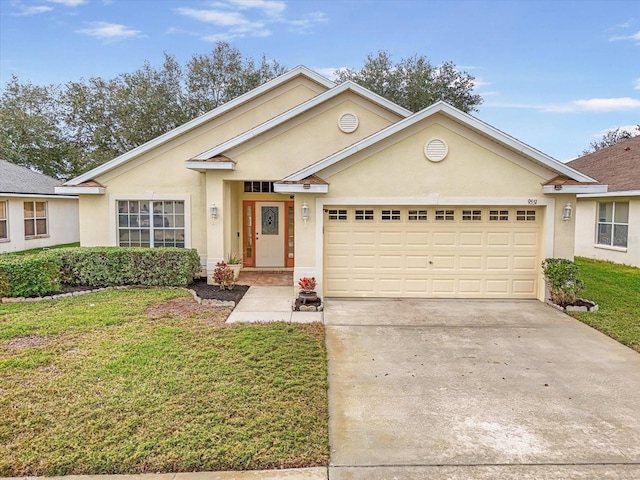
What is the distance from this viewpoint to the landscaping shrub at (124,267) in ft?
37.9

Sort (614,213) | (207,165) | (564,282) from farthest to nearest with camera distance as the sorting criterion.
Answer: (614,213) < (207,165) < (564,282)

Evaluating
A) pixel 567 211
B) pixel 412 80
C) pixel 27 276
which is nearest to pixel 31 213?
pixel 27 276

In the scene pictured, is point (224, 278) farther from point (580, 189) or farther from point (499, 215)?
point (580, 189)

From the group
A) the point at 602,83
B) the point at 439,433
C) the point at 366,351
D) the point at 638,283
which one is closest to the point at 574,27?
the point at 602,83

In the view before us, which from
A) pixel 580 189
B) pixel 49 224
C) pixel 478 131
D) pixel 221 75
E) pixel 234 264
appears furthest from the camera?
pixel 221 75

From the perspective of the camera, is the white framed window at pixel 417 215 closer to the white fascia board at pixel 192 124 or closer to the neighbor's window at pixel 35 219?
the white fascia board at pixel 192 124

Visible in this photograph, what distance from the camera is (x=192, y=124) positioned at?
1327 centimetres

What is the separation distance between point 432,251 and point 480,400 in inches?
226

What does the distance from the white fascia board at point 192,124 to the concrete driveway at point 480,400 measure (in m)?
7.76

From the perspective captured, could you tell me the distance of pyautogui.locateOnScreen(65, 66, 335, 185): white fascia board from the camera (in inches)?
516

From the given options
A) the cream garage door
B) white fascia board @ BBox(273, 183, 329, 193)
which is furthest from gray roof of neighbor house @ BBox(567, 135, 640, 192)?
white fascia board @ BBox(273, 183, 329, 193)

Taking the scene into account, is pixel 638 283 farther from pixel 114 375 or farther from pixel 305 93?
pixel 114 375

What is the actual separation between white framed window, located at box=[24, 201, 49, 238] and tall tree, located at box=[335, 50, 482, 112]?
20505 millimetres

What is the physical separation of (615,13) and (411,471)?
19.2 meters
